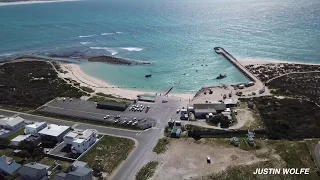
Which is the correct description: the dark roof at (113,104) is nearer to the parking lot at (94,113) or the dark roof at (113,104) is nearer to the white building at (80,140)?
the parking lot at (94,113)

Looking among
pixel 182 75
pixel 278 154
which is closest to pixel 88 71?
pixel 182 75

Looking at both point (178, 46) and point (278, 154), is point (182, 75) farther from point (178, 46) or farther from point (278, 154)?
point (278, 154)

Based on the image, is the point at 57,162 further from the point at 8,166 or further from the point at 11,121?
the point at 11,121

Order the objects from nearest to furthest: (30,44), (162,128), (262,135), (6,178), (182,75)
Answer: (6,178) → (262,135) → (162,128) → (182,75) → (30,44)

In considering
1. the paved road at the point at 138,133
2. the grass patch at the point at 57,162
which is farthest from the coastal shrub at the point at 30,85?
the grass patch at the point at 57,162

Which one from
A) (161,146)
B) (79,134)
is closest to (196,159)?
(161,146)

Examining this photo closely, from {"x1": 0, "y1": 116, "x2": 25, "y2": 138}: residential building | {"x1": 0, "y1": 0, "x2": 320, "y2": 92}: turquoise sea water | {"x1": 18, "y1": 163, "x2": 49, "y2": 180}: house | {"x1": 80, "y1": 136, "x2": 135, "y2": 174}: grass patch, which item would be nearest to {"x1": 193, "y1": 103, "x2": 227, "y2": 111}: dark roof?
{"x1": 0, "y1": 0, "x2": 320, "y2": 92}: turquoise sea water

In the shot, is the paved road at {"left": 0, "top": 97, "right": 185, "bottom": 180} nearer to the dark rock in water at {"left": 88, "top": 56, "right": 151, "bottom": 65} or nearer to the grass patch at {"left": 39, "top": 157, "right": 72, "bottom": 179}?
the grass patch at {"left": 39, "top": 157, "right": 72, "bottom": 179}
